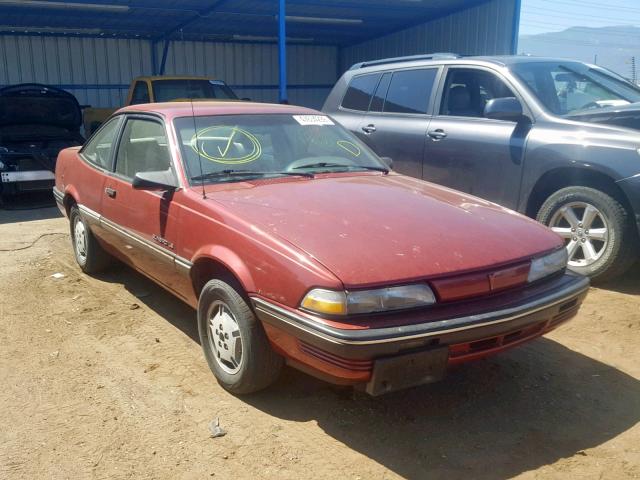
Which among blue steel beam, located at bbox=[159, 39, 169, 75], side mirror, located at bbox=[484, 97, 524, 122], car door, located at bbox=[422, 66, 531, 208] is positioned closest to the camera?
side mirror, located at bbox=[484, 97, 524, 122]

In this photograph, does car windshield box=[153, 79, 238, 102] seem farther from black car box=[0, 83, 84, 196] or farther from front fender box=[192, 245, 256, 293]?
front fender box=[192, 245, 256, 293]

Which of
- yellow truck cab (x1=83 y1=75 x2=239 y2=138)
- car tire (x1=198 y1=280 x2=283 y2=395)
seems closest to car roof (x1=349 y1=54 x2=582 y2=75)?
car tire (x1=198 y1=280 x2=283 y2=395)

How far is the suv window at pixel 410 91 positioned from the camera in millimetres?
6027

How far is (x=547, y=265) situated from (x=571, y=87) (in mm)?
3060

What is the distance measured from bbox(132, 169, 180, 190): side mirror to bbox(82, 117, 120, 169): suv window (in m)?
1.15

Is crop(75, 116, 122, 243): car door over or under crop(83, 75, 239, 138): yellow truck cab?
under

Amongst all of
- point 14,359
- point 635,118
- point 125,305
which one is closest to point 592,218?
point 635,118

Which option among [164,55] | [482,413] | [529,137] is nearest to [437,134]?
[529,137]

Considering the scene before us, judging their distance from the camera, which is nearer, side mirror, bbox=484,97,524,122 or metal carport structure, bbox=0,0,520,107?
side mirror, bbox=484,97,524,122

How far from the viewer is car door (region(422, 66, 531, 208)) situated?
17.0ft

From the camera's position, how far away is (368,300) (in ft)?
8.38

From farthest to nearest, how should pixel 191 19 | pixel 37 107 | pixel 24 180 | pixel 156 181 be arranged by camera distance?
pixel 191 19 → pixel 37 107 → pixel 24 180 → pixel 156 181

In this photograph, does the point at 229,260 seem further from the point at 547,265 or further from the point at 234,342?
the point at 547,265

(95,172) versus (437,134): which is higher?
(437,134)
